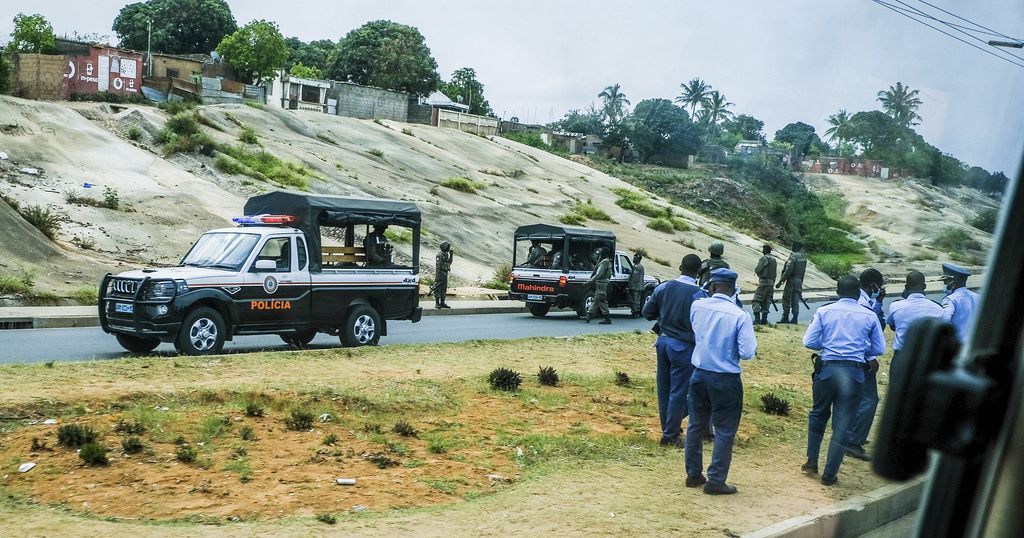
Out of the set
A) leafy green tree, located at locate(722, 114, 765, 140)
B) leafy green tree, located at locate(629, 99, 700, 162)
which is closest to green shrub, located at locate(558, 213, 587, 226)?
leafy green tree, located at locate(629, 99, 700, 162)

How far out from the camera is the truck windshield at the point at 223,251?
15008 millimetres

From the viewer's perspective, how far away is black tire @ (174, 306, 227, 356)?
14.0 meters

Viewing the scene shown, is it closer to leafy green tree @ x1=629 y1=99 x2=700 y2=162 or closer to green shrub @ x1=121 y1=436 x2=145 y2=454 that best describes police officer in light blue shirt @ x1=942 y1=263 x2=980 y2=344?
green shrub @ x1=121 y1=436 x2=145 y2=454

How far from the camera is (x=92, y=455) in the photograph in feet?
24.7

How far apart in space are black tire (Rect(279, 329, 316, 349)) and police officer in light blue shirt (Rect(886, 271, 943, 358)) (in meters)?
10.6

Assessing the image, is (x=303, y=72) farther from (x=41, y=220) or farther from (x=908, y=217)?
(x=908, y=217)

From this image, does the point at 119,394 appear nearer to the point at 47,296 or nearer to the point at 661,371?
the point at 661,371

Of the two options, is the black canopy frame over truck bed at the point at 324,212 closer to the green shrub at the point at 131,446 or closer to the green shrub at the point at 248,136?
the green shrub at the point at 131,446

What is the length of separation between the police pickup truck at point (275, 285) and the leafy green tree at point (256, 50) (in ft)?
211

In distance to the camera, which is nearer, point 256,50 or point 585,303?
A: point 585,303

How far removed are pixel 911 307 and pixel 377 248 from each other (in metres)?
12.0

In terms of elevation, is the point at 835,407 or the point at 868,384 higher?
the point at 868,384

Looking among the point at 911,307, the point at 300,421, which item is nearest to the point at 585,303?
the point at 300,421

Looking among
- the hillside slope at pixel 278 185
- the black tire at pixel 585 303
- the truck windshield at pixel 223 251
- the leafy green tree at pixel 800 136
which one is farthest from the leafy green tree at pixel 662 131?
the leafy green tree at pixel 800 136
